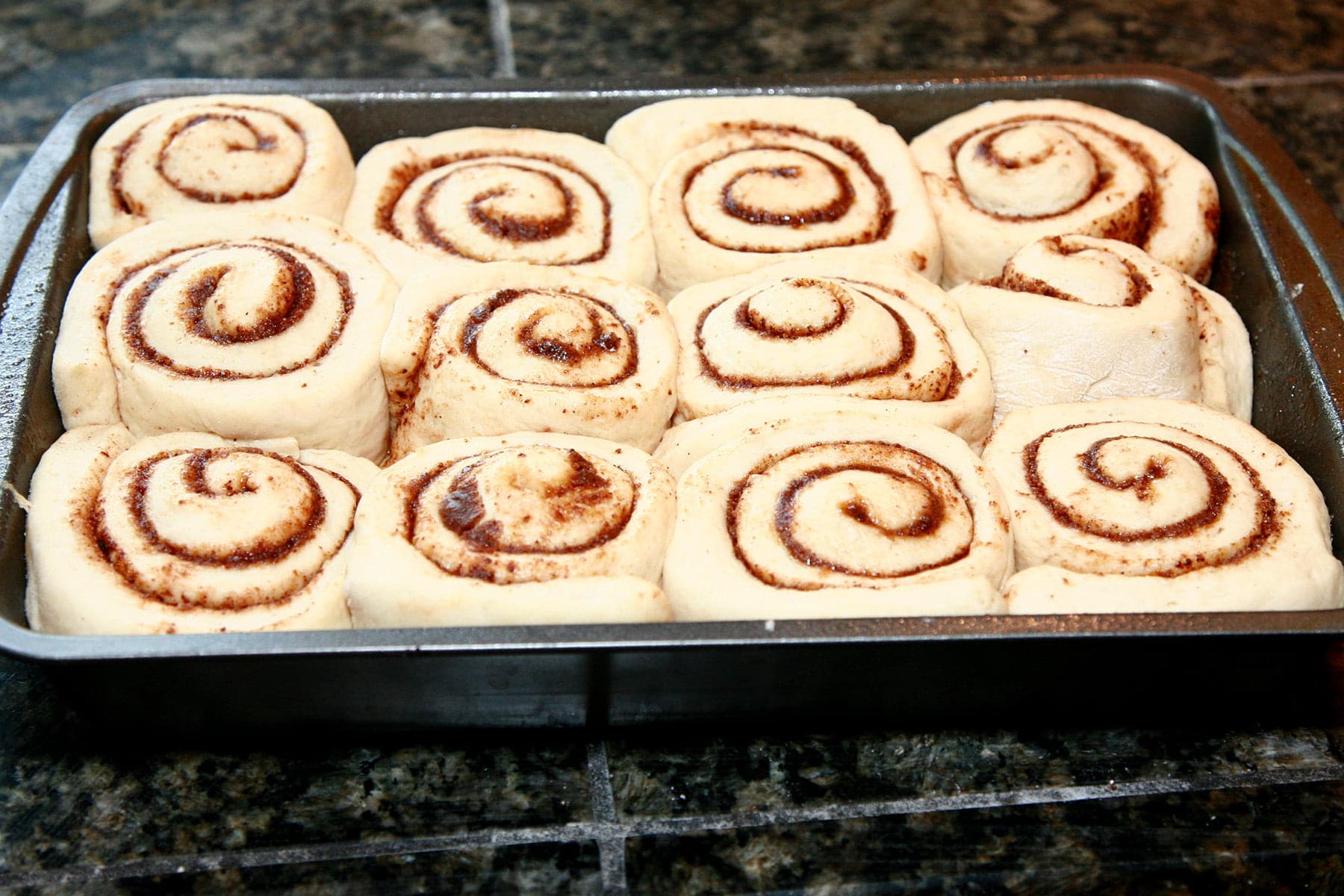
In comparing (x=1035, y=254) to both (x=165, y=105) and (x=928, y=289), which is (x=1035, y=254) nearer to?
(x=928, y=289)

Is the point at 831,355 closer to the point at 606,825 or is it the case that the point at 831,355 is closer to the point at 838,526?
the point at 838,526

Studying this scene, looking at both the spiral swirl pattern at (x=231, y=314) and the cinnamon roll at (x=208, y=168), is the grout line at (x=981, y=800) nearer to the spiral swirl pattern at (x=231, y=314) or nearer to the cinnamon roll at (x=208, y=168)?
the spiral swirl pattern at (x=231, y=314)

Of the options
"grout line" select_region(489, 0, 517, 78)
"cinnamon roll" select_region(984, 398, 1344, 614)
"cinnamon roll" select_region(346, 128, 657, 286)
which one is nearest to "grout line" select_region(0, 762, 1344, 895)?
"cinnamon roll" select_region(984, 398, 1344, 614)

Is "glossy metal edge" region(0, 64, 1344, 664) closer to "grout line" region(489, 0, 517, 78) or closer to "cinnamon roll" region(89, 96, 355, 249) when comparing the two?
"cinnamon roll" region(89, 96, 355, 249)

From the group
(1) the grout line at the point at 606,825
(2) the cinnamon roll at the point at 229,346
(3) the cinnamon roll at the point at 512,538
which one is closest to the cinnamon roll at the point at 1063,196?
(3) the cinnamon roll at the point at 512,538

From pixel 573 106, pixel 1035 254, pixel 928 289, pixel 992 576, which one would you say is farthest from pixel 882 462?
pixel 573 106

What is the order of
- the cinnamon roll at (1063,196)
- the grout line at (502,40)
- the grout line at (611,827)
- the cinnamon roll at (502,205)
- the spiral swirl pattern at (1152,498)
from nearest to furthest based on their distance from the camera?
the grout line at (611,827)
the spiral swirl pattern at (1152,498)
the cinnamon roll at (502,205)
the cinnamon roll at (1063,196)
the grout line at (502,40)

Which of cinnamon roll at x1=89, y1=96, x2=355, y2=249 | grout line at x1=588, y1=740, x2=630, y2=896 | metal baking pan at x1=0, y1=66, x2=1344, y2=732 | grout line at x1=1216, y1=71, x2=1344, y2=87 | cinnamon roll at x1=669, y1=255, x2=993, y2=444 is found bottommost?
grout line at x1=588, y1=740, x2=630, y2=896
